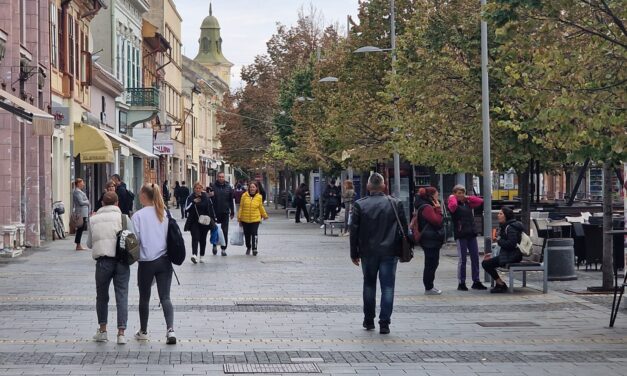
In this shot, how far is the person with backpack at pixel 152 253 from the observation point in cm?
1312

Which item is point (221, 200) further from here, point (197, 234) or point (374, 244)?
point (374, 244)

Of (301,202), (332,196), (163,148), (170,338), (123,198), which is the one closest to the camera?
(170,338)

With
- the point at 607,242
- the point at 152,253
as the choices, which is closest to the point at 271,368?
the point at 152,253

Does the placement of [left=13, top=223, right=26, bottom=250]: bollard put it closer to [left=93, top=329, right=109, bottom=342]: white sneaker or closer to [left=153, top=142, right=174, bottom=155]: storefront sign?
[left=93, top=329, right=109, bottom=342]: white sneaker

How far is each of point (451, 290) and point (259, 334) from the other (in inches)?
260

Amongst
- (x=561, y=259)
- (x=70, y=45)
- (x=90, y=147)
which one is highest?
(x=70, y=45)

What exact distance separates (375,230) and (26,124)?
60.7 feet

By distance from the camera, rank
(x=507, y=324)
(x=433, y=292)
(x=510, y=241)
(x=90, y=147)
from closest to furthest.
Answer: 1. (x=507, y=324)
2. (x=510, y=241)
3. (x=433, y=292)
4. (x=90, y=147)

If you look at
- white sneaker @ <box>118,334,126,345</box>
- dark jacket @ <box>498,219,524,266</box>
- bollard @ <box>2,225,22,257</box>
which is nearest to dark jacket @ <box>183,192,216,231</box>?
bollard @ <box>2,225,22,257</box>

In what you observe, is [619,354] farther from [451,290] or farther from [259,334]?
[451,290]

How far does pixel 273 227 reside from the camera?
48719 millimetres

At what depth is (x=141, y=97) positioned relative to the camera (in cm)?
5794

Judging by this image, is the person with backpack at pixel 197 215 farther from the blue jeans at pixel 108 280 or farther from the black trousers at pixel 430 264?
the blue jeans at pixel 108 280

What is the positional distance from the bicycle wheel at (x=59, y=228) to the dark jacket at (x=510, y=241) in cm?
1913
